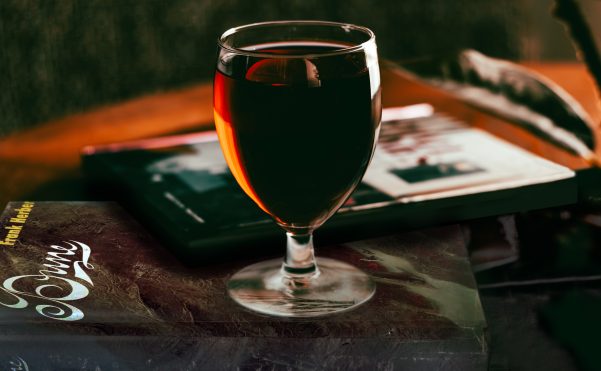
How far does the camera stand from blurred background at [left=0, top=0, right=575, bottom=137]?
1357 millimetres

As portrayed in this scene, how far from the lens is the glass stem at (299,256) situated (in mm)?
656

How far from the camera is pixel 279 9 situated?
1.53 meters

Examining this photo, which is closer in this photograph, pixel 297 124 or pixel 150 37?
pixel 297 124

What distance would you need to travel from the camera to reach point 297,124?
575 mm

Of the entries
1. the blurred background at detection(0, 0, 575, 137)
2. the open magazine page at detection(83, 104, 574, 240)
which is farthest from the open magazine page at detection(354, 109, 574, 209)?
the blurred background at detection(0, 0, 575, 137)

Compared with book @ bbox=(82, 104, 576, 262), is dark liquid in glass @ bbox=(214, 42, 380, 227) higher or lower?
higher

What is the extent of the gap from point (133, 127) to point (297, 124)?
56 centimetres

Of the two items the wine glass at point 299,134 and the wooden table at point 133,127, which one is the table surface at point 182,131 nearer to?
the wooden table at point 133,127

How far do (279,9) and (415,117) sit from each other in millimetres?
605

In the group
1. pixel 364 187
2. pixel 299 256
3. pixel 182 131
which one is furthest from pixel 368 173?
pixel 182 131

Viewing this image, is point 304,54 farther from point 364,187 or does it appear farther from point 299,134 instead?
point 364,187

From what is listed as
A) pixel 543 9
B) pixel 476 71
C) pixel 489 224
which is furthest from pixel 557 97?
pixel 543 9

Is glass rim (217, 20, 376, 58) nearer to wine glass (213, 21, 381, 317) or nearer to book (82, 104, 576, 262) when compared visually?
Result: wine glass (213, 21, 381, 317)

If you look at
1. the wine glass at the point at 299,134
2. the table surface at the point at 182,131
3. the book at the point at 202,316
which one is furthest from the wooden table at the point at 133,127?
the wine glass at the point at 299,134
